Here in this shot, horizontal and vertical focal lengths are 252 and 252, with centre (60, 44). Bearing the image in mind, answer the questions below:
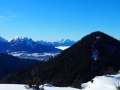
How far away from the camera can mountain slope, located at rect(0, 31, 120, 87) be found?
410 ft

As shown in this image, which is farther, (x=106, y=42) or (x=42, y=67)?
(x=42, y=67)

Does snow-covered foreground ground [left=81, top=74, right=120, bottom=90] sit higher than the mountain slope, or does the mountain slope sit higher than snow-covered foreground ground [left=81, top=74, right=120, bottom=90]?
the mountain slope

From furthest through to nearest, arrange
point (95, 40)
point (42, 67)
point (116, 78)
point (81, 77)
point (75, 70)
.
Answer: point (42, 67) → point (95, 40) → point (75, 70) → point (81, 77) → point (116, 78)

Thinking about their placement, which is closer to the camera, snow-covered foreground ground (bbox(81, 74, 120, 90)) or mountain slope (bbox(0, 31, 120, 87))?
snow-covered foreground ground (bbox(81, 74, 120, 90))

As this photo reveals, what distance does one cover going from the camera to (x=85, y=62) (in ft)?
447

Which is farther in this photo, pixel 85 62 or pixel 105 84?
pixel 85 62

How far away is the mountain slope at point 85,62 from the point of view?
12494 centimetres

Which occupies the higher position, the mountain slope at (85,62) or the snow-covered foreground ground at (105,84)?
the mountain slope at (85,62)

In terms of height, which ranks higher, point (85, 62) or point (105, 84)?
point (85, 62)

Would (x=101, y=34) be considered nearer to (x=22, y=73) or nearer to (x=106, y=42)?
(x=106, y=42)

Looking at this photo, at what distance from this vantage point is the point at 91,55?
14288cm

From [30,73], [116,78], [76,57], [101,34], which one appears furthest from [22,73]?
[116,78]

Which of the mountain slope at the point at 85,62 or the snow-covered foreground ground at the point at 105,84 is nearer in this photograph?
the snow-covered foreground ground at the point at 105,84

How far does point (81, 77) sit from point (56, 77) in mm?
17731
